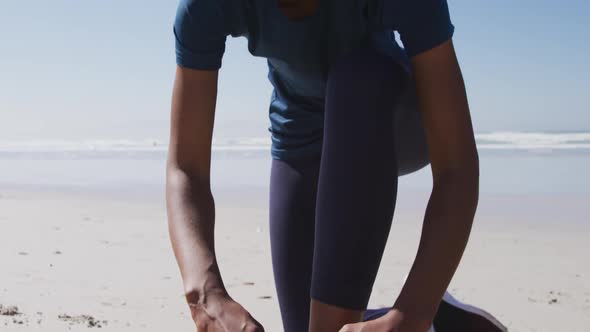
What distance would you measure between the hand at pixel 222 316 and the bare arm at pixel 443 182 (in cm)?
25

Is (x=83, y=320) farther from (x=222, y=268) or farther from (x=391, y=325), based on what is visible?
(x=391, y=325)

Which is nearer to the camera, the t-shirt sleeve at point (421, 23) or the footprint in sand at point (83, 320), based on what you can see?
the t-shirt sleeve at point (421, 23)

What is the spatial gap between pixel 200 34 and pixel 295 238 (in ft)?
2.31

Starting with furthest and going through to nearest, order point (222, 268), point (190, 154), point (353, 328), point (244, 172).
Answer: point (244, 172), point (222, 268), point (190, 154), point (353, 328)

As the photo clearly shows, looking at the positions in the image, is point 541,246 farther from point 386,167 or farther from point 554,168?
point 554,168

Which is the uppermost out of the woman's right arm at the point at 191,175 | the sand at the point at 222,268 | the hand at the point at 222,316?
the woman's right arm at the point at 191,175

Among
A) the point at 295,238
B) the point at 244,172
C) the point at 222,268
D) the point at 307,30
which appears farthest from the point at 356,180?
the point at 244,172

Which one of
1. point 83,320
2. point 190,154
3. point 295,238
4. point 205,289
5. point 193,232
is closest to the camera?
point 205,289

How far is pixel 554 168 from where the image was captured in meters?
10.9

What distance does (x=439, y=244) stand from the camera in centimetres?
122

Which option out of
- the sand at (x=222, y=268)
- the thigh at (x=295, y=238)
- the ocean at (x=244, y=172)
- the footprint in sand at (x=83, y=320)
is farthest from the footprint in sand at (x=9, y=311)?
the ocean at (x=244, y=172)

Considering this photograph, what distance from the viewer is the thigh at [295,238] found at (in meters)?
1.90

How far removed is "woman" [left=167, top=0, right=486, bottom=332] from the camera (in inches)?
48.6

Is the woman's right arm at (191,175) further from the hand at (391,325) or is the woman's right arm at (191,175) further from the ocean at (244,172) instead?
the ocean at (244,172)
